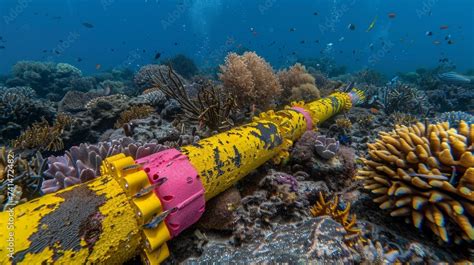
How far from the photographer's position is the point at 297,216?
267 centimetres

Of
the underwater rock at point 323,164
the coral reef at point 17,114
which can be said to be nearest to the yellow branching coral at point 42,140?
the coral reef at point 17,114

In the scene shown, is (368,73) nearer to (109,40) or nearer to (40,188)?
(40,188)

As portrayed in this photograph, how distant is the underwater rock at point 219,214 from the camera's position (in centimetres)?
254

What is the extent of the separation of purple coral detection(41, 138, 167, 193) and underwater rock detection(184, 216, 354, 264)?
129 centimetres

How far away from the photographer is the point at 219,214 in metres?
2.57

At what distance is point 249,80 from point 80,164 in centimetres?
400

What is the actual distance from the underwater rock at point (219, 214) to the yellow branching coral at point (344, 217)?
930 millimetres

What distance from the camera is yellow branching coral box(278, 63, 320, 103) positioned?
6633 mm

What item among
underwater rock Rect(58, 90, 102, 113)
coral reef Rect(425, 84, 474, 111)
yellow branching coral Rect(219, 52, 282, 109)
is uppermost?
underwater rock Rect(58, 90, 102, 113)

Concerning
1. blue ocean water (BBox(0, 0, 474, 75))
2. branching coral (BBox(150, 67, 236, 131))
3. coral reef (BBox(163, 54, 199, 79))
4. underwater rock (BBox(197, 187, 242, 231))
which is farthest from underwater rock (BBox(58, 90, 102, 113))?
blue ocean water (BBox(0, 0, 474, 75))

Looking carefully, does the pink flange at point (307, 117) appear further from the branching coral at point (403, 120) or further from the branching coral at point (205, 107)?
the branching coral at point (403, 120)

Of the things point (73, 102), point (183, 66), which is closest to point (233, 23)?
point (183, 66)

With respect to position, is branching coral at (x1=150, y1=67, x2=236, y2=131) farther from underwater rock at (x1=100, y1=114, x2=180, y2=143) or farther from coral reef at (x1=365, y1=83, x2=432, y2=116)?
coral reef at (x1=365, y1=83, x2=432, y2=116)

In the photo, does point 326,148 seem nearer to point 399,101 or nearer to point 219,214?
point 219,214
